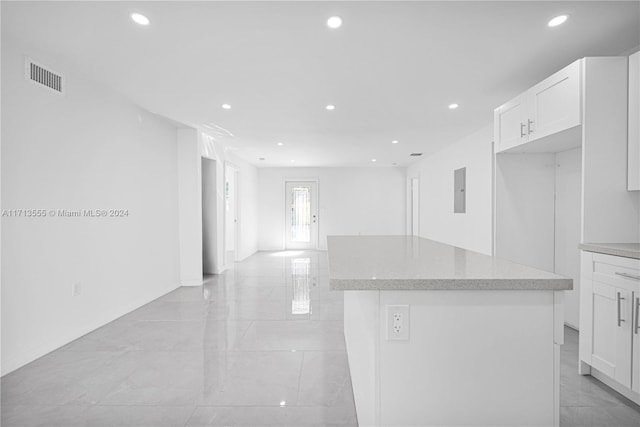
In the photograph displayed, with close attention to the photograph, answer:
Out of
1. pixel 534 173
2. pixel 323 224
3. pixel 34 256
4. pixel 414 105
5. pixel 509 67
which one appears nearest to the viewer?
pixel 34 256

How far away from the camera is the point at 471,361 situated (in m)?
1.22

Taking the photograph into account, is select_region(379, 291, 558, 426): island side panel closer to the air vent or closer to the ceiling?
the ceiling

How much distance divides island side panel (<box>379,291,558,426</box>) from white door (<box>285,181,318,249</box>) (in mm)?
8681

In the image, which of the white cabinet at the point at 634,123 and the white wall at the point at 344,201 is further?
the white wall at the point at 344,201

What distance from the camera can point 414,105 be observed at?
409 cm

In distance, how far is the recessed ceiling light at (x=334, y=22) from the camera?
87.1 inches

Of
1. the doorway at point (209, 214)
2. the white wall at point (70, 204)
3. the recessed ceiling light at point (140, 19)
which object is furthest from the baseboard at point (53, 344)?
the recessed ceiling light at point (140, 19)

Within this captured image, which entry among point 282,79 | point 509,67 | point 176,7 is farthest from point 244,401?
point 509,67

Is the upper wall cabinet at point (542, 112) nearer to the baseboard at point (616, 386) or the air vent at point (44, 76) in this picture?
the baseboard at point (616, 386)

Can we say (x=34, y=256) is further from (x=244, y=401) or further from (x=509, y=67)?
(x=509, y=67)

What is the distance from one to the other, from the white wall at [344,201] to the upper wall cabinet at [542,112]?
6.45m

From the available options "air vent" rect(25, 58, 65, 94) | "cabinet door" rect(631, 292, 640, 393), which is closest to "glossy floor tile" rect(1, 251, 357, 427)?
"cabinet door" rect(631, 292, 640, 393)

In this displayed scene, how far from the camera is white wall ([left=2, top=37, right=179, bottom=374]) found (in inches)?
98.6

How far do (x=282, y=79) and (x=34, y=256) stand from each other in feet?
8.22
